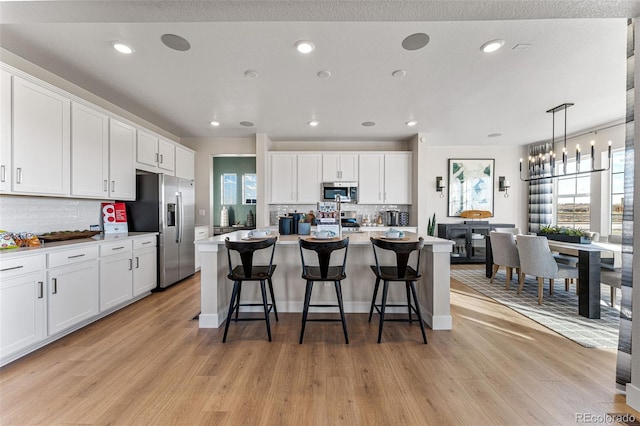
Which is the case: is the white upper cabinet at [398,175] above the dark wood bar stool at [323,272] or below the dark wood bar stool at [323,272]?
above

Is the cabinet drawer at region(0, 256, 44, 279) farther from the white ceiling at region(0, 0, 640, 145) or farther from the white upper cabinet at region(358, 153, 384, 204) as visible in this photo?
the white upper cabinet at region(358, 153, 384, 204)

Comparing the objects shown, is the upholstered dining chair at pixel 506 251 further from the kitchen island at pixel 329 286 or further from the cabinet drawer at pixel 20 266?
the cabinet drawer at pixel 20 266

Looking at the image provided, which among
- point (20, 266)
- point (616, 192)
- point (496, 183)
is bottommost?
point (20, 266)

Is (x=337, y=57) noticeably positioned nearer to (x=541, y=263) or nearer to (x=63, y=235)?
(x=63, y=235)

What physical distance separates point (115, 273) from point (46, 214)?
0.93 m

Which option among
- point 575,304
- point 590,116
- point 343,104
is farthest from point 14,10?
point 590,116

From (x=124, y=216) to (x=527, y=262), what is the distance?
223 inches

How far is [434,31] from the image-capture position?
221 centimetres

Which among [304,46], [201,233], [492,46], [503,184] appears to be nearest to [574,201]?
[503,184]

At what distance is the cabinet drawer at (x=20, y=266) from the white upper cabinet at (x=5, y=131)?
0.65 metres

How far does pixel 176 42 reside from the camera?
2350mm

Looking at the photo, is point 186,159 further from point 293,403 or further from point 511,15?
point 511,15

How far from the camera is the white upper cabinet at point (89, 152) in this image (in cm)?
287

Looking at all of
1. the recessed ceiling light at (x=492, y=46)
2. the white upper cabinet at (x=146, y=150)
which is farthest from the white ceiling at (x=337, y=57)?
the white upper cabinet at (x=146, y=150)
